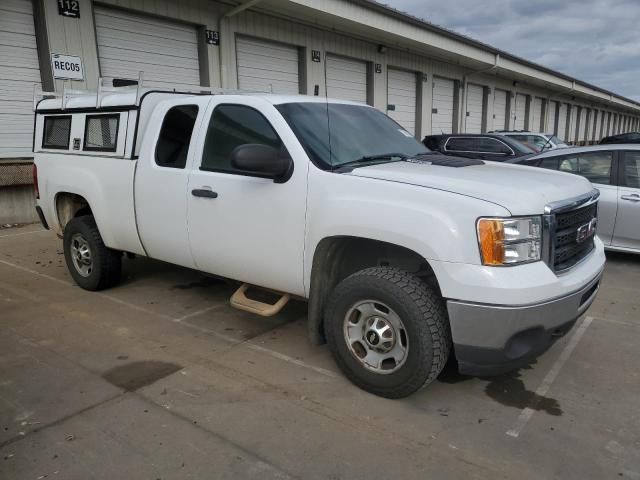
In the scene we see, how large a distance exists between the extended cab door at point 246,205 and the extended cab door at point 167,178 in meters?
0.13

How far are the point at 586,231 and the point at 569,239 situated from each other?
1.28 ft

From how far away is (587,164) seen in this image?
7.03 m

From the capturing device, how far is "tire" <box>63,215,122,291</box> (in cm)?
532

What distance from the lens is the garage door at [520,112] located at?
3253cm

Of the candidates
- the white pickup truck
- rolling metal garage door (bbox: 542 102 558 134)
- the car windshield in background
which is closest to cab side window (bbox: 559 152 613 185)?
the white pickup truck

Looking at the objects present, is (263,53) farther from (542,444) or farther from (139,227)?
(542,444)

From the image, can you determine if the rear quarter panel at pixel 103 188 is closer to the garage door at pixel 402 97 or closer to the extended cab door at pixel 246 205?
the extended cab door at pixel 246 205

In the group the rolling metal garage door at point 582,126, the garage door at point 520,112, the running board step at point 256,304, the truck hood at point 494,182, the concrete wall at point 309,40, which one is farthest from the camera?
the rolling metal garage door at point 582,126

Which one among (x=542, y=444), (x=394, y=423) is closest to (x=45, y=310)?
(x=394, y=423)

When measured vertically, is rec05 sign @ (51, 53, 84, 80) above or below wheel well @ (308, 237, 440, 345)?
above

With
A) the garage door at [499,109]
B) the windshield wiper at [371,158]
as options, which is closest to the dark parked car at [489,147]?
the windshield wiper at [371,158]

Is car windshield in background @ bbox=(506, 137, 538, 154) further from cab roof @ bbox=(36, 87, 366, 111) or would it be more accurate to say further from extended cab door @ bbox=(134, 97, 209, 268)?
extended cab door @ bbox=(134, 97, 209, 268)

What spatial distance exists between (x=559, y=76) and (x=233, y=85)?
2728 cm

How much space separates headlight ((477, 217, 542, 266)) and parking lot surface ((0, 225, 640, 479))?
3.30 ft
